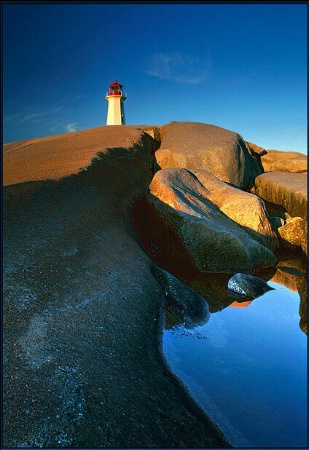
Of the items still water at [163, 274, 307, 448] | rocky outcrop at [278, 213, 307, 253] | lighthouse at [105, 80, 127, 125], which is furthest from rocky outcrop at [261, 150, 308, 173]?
lighthouse at [105, 80, 127, 125]

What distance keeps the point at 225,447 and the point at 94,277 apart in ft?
10.3

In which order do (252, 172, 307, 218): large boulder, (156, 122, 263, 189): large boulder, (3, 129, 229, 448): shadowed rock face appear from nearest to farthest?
1. (3, 129, 229, 448): shadowed rock face
2. (252, 172, 307, 218): large boulder
3. (156, 122, 263, 189): large boulder

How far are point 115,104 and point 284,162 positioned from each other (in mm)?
22573

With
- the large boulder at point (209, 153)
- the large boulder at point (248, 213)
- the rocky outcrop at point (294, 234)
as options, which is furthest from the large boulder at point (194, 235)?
the large boulder at point (209, 153)

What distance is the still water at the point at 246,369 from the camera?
4.07 metres

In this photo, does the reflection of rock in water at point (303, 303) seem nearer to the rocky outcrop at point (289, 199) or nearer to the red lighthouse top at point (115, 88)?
the rocky outcrop at point (289, 199)

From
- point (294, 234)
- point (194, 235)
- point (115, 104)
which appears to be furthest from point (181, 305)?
point (115, 104)

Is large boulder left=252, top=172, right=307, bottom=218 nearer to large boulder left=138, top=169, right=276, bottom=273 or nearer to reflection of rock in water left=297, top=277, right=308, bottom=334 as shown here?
reflection of rock in water left=297, top=277, right=308, bottom=334

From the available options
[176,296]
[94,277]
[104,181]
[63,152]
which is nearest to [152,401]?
[94,277]

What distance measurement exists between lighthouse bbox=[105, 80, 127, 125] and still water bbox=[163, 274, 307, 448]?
105ft

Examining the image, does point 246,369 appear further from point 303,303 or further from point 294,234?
point 294,234

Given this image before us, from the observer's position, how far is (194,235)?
9180mm

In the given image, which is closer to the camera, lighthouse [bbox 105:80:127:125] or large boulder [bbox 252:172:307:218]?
large boulder [bbox 252:172:307:218]

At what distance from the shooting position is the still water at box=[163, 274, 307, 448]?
4074mm
